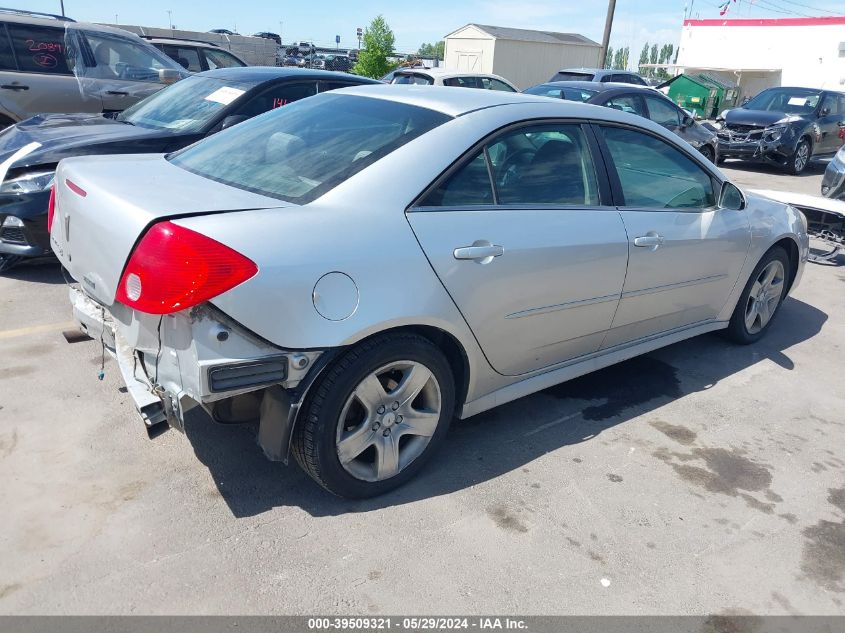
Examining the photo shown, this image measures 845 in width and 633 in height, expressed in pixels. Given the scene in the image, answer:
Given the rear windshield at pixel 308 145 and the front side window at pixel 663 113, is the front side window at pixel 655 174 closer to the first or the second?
the rear windshield at pixel 308 145

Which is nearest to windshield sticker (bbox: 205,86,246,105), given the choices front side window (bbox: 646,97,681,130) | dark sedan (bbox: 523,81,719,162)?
dark sedan (bbox: 523,81,719,162)

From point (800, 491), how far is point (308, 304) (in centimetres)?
246

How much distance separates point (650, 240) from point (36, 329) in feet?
12.1

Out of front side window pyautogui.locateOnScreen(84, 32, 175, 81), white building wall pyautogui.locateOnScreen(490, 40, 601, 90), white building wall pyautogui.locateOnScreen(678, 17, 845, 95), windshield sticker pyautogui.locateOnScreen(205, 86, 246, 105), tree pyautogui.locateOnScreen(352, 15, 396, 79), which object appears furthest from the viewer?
white building wall pyautogui.locateOnScreen(490, 40, 601, 90)

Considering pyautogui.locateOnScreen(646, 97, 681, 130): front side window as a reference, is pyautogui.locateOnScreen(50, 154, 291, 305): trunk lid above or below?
above

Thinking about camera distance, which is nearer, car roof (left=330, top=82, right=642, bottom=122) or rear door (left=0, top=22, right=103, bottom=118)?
car roof (left=330, top=82, right=642, bottom=122)

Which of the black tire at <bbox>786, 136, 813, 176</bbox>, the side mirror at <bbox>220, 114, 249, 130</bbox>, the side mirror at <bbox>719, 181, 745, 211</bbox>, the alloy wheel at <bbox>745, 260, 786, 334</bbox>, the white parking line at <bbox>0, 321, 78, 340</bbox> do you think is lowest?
the black tire at <bbox>786, 136, 813, 176</bbox>

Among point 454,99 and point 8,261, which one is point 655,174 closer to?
point 454,99

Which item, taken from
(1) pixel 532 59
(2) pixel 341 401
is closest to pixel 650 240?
(2) pixel 341 401

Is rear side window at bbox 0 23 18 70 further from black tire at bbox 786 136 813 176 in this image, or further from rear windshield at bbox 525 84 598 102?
black tire at bbox 786 136 813 176

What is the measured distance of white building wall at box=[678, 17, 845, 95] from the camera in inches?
1253

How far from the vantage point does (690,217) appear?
3871mm

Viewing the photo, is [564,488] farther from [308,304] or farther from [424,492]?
[308,304]

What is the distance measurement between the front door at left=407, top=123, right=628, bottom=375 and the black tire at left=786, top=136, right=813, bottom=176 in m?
11.6
